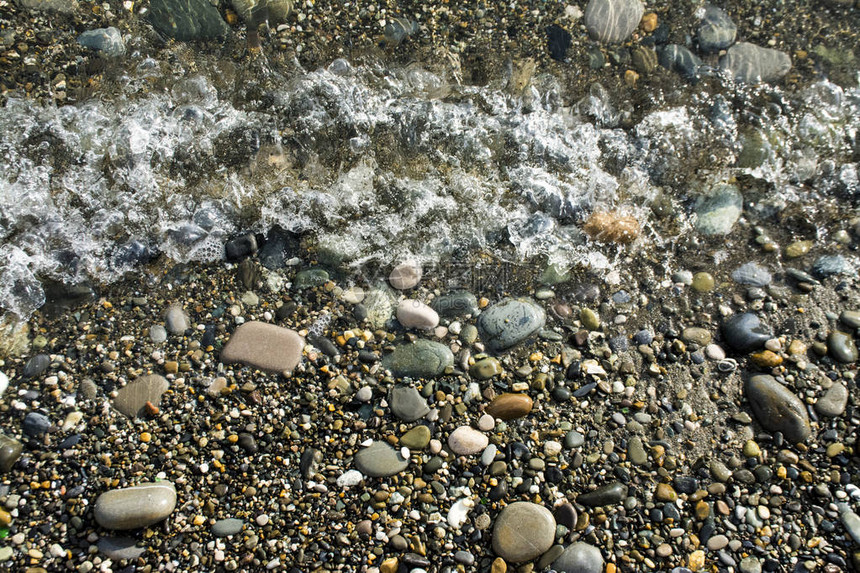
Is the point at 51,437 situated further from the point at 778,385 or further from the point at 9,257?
the point at 778,385

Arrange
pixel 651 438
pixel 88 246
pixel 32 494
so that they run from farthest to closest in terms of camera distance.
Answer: pixel 88 246 → pixel 651 438 → pixel 32 494

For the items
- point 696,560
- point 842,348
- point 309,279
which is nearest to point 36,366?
point 309,279

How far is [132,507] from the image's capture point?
237 cm

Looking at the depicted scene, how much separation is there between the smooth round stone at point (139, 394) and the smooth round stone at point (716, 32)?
147 inches

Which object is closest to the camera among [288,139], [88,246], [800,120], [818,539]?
[818,539]

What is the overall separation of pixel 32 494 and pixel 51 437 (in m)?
0.23

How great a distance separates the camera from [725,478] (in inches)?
105

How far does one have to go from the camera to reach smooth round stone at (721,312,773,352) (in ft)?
9.52

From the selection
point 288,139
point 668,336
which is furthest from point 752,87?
point 288,139

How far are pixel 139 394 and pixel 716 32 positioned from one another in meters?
3.96

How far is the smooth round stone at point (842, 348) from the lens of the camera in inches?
114

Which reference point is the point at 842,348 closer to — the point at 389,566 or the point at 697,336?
the point at 697,336

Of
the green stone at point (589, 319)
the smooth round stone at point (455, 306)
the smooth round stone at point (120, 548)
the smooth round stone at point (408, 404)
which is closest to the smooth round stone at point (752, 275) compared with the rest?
the green stone at point (589, 319)

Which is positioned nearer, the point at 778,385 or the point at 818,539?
the point at 818,539
